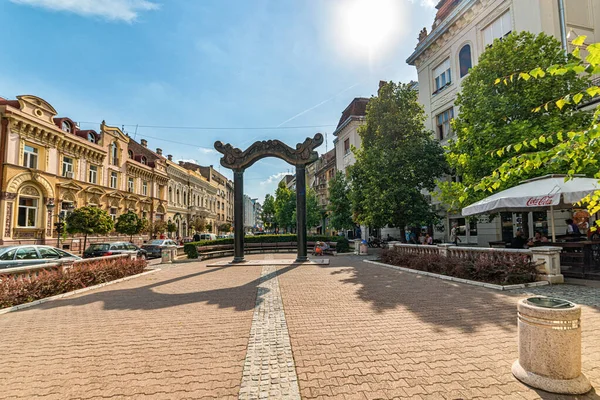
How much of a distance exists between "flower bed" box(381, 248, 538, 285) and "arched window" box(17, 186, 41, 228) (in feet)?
92.0

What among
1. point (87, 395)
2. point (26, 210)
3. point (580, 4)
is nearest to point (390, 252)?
point (87, 395)

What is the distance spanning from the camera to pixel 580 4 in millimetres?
17125

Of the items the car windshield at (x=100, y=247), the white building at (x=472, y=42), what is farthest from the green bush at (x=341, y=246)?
the car windshield at (x=100, y=247)

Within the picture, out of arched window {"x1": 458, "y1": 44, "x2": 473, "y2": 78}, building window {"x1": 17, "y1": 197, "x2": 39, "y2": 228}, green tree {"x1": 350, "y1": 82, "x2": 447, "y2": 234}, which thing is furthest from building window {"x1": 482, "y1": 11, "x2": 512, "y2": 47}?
building window {"x1": 17, "y1": 197, "x2": 39, "y2": 228}

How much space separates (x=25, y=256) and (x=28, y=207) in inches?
682

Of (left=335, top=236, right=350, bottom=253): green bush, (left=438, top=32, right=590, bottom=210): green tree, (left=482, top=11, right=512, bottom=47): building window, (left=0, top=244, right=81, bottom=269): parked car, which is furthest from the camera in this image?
(left=335, top=236, right=350, bottom=253): green bush

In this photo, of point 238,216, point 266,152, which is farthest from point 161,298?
point 266,152

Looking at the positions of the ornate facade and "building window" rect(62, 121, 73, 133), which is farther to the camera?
the ornate facade

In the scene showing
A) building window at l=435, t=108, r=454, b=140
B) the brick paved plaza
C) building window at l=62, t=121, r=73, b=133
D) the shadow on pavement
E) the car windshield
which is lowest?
the shadow on pavement

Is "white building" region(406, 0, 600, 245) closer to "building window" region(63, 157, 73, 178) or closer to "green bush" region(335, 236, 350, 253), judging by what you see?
"green bush" region(335, 236, 350, 253)

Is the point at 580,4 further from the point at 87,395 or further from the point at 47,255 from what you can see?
the point at 47,255

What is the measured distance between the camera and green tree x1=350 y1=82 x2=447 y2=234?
709 inches

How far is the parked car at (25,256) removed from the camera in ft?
32.5

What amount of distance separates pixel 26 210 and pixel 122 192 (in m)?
10.7
